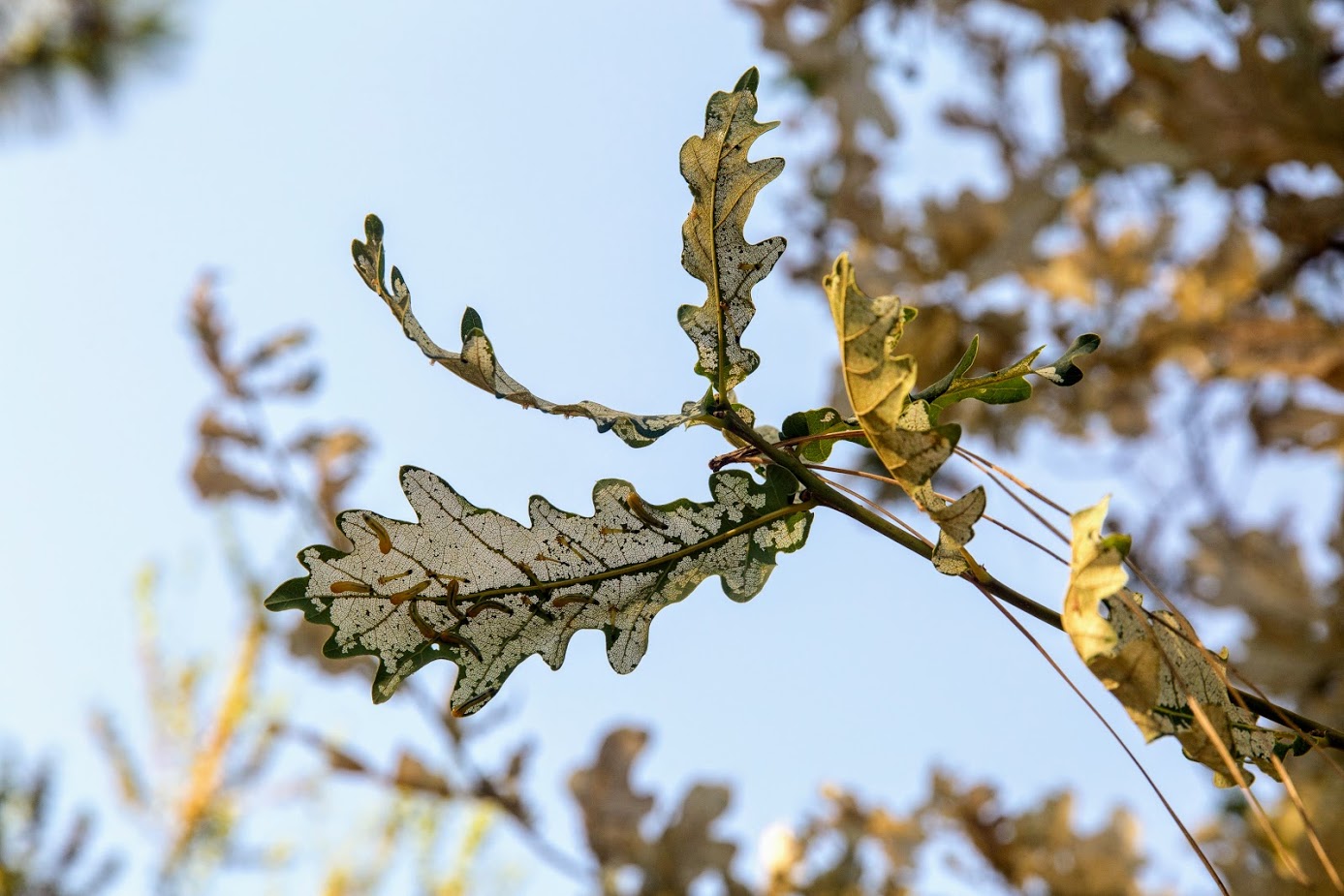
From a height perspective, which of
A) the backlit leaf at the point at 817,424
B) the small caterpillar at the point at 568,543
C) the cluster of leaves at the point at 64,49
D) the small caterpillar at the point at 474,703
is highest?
the cluster of leaves at the point at 64,49

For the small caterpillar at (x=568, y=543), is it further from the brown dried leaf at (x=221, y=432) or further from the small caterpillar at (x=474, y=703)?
the brown dried leaf at (x=221, y=432)

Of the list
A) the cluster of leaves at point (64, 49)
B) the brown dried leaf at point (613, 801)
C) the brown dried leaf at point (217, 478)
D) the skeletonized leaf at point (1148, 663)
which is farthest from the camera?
the cluster of leaves at point (64, 49)

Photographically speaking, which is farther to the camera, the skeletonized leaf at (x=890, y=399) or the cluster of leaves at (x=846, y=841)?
the cluster of leaves at (x=846, y=841)

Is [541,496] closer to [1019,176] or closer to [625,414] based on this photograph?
[625,414]

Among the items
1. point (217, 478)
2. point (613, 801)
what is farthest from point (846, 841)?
point (217, 478)

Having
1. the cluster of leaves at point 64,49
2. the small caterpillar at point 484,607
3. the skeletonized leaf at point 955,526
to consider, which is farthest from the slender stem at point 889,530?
the cluster of leaves at point 64,49

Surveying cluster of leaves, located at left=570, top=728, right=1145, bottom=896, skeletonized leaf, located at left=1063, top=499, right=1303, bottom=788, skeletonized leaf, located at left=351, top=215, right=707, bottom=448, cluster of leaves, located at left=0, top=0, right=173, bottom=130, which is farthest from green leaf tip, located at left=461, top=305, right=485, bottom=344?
cluster of leaves, located at left=0, top=0, right=173, bottom=130
